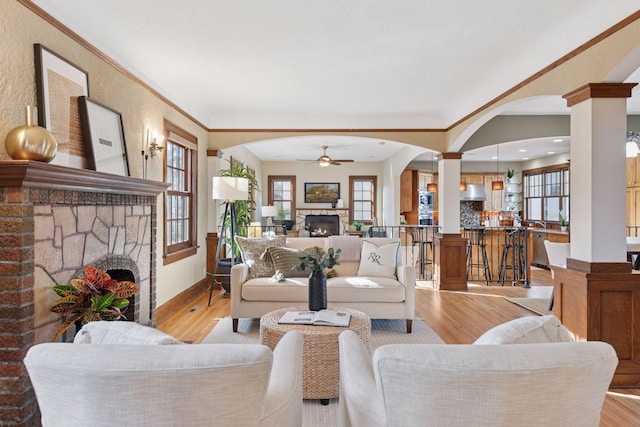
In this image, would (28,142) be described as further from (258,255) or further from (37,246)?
(258,255)

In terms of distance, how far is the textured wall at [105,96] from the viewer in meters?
2.32

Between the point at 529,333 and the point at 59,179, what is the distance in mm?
2460

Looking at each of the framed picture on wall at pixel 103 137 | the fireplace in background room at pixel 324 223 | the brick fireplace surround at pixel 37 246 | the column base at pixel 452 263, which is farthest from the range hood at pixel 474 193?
the brick fireplace surround at pixel 37 246

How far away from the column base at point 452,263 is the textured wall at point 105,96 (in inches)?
145

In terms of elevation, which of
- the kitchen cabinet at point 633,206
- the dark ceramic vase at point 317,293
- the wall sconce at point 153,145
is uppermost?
the wall sconce at point 153,145

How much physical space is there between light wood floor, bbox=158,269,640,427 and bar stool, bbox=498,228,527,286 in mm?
308

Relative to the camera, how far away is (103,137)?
10.7 feet

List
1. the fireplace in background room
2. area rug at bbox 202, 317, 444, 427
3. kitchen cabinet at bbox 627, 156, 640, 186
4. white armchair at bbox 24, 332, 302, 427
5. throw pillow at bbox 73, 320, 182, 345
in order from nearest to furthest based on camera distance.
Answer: white armchair at bbox 24, 332, 302, 427 → throw pillow at bbox 73, 320, 182, 345 → area rug at bbox 202, 317, 444, 427 → kitchen cabinet at bbox 627, 156, 640, 186 → the fireplace in background room

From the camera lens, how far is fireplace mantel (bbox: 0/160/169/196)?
1989 millimetres

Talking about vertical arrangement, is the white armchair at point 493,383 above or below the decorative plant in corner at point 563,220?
below

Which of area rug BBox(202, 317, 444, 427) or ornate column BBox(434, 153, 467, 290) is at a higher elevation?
ornate column BBox(434, 153, 467, 290)

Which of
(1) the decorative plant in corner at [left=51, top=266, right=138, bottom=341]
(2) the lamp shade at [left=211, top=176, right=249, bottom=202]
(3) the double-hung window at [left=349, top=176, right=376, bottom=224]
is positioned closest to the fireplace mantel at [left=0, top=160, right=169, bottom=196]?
(1) the decorative plant in corner at [left=51, top=266, right=138, bottom=341]

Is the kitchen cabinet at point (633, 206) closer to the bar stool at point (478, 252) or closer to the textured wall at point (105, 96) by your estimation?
the bar stool at point (478, 252)

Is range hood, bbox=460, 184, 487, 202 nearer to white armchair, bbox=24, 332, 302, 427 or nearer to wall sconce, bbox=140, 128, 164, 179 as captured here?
wall sconce, bbox=140, 128, 164, 179
